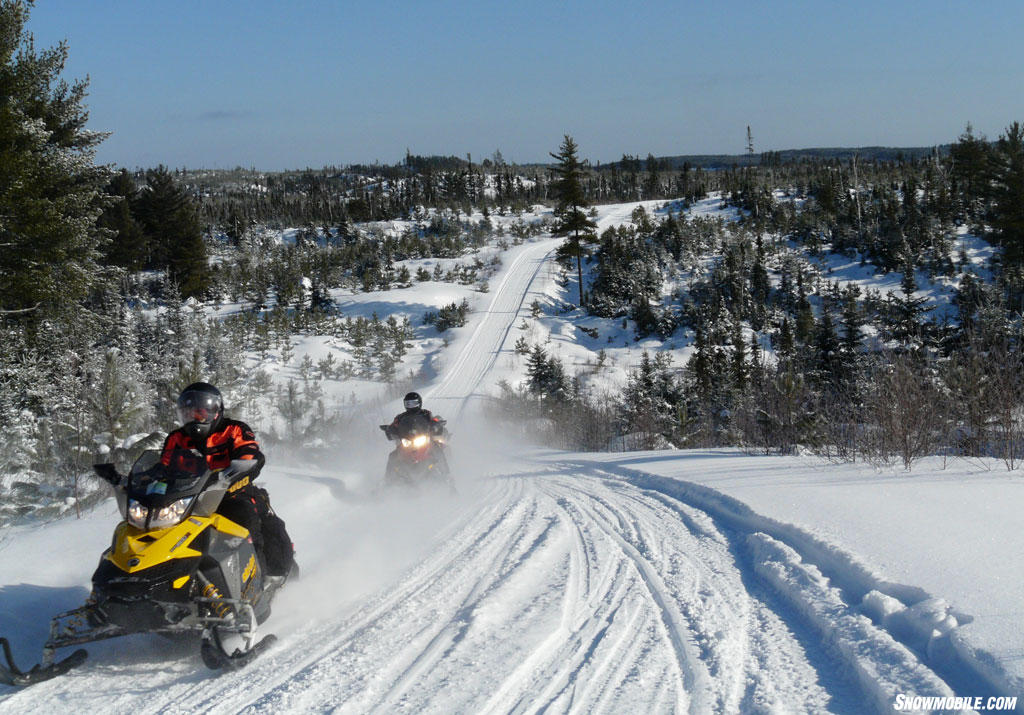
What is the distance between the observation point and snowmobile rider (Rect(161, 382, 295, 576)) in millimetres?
4898

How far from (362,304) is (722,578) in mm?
49086

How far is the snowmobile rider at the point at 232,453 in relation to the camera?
4.90 metres

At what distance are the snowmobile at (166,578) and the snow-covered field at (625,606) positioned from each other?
17 centimetres

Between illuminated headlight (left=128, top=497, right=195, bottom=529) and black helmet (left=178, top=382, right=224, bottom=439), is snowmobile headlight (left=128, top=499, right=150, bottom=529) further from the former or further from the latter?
black helmet (left=178, top=382, right=224, bottom=439)

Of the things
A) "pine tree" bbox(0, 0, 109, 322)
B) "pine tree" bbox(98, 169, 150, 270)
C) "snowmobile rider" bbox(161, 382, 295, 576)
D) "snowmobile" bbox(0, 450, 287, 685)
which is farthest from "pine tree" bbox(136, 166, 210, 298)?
"snowmobile" bbox(0, 450, 287, 685)

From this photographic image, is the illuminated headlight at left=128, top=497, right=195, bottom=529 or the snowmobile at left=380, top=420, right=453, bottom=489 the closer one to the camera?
the illuminated headlight at left=128, top=497, right=195, bottom=529

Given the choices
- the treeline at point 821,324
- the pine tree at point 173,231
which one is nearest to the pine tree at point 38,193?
the treeline at point 821,324

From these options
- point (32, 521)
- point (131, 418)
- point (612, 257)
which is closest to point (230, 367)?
point (131, 418)

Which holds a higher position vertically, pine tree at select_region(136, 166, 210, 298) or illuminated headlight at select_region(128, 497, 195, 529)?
pine tree at select_region(136, 166, 210, 298)

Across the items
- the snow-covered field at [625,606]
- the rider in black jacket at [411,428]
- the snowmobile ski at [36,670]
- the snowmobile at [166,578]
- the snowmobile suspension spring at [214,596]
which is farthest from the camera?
the rider in black jacket at [411,428]

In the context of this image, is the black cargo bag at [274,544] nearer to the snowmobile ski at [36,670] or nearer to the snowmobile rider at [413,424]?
the snowmobile ski at [36,670]

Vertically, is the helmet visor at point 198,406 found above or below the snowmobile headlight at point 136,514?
above

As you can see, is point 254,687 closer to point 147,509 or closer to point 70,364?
point 147,509

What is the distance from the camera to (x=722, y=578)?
5039mm
